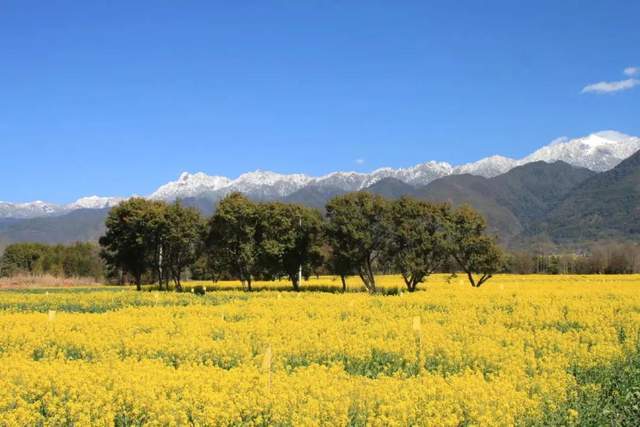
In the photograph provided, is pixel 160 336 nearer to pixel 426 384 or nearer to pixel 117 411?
pixel 117 411

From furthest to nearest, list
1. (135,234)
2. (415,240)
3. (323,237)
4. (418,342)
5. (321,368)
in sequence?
(135,234), (323,237), (415,240), (418,342), (321,368)

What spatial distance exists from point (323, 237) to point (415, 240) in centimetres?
753

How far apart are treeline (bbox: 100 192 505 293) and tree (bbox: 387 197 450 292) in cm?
7

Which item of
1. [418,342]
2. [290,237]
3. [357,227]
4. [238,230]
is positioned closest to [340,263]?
[357,227]

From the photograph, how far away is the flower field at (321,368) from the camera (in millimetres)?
9242

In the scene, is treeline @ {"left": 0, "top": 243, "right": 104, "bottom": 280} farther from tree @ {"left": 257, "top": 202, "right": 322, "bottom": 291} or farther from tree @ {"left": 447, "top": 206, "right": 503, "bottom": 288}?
tree @ {"left": 447, "top": 206, "right": 503, "bottom": 288}

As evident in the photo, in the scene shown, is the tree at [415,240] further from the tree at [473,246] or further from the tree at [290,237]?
the tree at [290,237]

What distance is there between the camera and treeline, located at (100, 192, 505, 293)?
48219mm

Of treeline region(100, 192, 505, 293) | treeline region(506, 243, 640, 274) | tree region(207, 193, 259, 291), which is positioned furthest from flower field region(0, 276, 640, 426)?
treeline region(506, 243, 640, 274)

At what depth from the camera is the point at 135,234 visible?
65.6 metres

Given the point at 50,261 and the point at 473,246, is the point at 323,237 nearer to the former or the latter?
the point at 473,246

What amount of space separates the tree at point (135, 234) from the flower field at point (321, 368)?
37749 mm

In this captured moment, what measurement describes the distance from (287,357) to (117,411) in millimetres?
5596

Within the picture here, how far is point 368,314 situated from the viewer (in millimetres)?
23391
